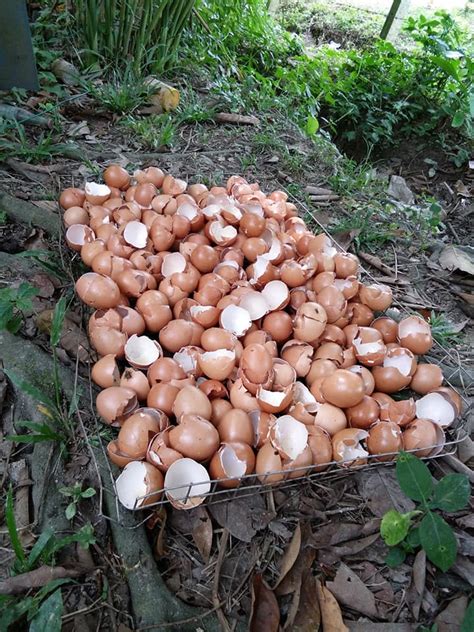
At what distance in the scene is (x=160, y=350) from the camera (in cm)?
186

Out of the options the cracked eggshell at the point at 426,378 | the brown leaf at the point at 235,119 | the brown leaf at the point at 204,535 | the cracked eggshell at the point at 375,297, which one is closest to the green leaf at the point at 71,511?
the brown leaf at the point at 204,535

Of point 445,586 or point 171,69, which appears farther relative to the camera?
point 171,69

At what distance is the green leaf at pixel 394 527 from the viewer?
144 centimetres

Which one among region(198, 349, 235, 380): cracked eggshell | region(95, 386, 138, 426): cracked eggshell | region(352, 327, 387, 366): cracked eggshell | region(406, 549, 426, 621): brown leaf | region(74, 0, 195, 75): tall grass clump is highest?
region(74, 0, 195, 75): tall grass clump

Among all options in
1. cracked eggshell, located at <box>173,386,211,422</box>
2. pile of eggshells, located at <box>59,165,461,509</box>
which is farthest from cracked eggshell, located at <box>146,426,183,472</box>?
cracked eggshell, located at <box>173,386,211,422</box>

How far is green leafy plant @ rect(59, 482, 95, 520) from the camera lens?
4.70 feet

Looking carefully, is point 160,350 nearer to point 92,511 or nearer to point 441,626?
point 92,511

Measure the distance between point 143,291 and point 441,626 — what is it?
1492 millimetres

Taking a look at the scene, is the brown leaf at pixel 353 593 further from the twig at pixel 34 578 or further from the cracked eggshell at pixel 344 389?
the twig at pixel 34 578

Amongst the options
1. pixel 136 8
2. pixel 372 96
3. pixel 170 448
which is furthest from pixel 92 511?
pixel 372 96

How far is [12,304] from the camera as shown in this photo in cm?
176

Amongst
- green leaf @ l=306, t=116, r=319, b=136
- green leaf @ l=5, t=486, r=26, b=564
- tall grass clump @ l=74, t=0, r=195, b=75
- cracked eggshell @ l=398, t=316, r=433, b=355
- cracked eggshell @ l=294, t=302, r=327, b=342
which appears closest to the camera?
green leaf @ l=5, t=486, r=26, b=564

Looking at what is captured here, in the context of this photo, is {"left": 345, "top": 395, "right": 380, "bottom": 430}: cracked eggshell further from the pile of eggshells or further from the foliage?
the foliage

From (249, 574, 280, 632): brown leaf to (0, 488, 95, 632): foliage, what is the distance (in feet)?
1.54
